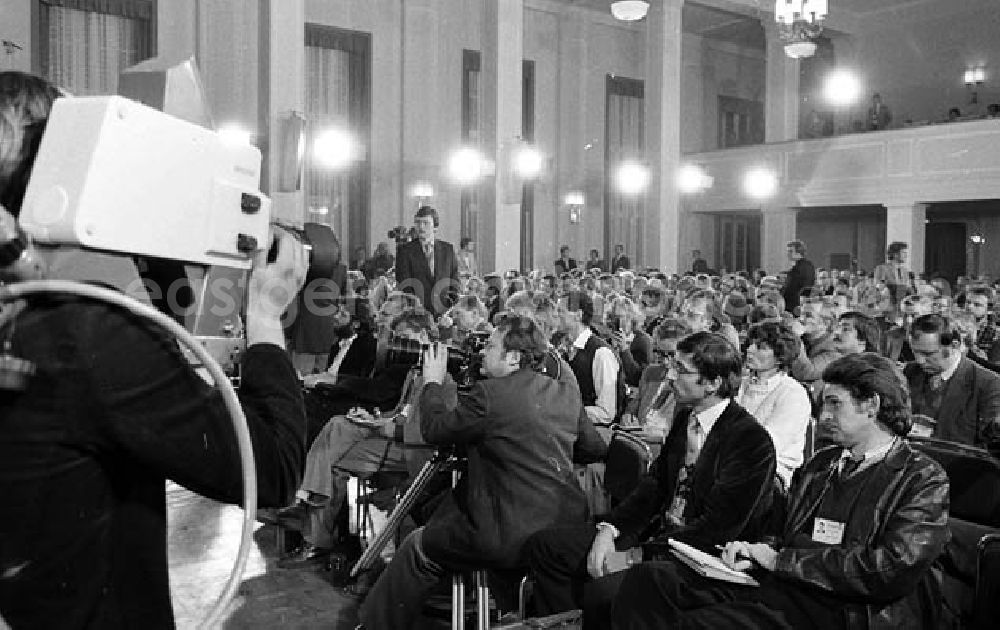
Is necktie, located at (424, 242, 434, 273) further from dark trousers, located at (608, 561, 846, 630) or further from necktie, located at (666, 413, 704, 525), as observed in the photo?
dark trousers, located at (608, 561, 846, 630)

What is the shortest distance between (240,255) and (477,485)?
2693 millimetres

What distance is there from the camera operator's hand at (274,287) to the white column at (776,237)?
731 inches

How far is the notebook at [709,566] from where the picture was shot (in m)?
2.92

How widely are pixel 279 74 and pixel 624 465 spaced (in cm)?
990

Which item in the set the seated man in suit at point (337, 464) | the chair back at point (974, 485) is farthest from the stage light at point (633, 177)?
the chair back at point (974, 485)

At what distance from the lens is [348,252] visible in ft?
56.2

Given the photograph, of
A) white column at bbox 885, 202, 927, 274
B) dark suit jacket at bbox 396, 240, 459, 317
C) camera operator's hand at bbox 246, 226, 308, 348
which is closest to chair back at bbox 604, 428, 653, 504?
camera operator's hand at bbox 246, 226, 308, 348

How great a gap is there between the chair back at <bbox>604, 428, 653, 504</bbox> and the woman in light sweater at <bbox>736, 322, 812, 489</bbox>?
68cm

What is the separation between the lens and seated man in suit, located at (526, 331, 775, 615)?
10.7 ft

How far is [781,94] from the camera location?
1962 cm

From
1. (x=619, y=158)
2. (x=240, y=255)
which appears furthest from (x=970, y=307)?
(x=619, y=158)

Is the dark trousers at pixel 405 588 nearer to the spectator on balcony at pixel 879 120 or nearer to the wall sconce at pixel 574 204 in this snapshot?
the spectator on balcony at pixel 879 120

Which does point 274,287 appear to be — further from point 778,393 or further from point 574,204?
point 574,204

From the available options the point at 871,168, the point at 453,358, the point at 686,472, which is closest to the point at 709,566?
the point at 686,472
